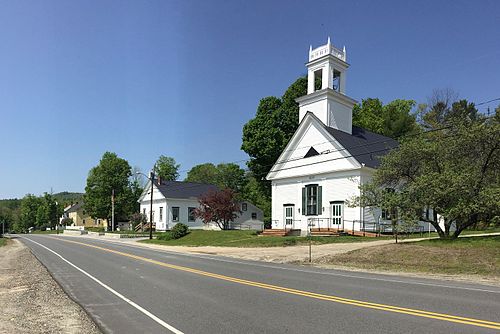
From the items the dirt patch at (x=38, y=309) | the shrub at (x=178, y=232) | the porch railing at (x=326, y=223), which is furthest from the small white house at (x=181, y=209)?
the dirt patch at (x=38, y=309)

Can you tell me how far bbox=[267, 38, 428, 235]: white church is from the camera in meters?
34.0

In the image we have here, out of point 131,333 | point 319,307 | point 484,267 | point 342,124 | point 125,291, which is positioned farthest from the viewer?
point 342,124

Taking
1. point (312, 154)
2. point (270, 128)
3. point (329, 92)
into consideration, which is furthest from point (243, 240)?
point (270, 128)

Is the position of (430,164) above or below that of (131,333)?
above

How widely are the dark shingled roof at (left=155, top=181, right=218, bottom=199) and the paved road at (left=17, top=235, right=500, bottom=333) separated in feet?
146

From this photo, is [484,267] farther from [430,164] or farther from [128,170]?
[128,170]

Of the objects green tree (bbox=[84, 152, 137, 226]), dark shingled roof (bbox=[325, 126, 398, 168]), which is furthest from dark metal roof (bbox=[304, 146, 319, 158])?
green tree (bbox=[84, 152, 137, 226])

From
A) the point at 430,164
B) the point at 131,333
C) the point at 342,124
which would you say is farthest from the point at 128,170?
the point at 131,333

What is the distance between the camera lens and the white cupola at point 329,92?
39.4 metres

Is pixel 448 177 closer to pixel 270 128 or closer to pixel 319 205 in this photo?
pixel 319 205

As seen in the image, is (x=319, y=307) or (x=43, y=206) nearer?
(x=319, y=307)

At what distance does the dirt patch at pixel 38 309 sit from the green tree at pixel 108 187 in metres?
60.3

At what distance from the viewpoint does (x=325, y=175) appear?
3606cm

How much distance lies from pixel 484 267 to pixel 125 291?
12998 millimetres
